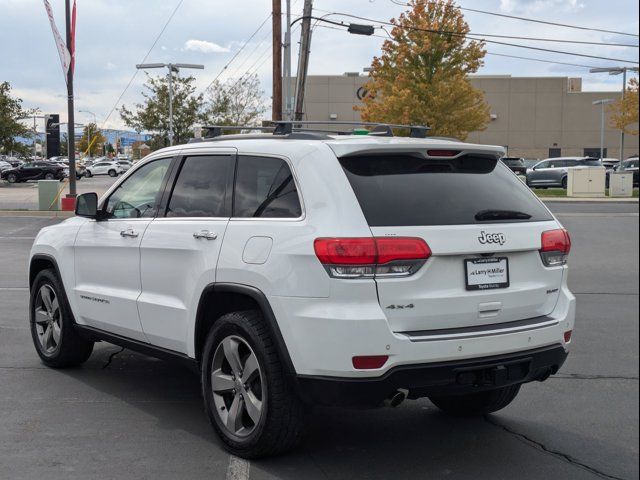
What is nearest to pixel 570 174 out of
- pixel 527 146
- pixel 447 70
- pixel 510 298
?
pixel 447 70

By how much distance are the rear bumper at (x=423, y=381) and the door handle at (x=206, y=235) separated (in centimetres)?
110

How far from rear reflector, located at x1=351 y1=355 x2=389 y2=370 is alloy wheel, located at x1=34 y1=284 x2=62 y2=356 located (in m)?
3.36

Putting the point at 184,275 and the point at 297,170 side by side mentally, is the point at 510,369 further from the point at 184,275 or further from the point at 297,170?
the point at 184,275

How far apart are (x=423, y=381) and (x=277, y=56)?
76.7ft

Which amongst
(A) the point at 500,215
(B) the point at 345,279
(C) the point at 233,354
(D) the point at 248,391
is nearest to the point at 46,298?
(C) the point at 233,354

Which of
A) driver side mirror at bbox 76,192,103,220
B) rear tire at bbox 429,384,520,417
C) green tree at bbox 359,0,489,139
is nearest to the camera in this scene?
rear tire at bbox 429,384,520,417

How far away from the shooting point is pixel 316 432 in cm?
509

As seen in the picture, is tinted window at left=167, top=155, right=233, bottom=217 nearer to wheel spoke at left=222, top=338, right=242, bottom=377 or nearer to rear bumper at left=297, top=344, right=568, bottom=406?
wheel spoke at left=222, top=338, right=242, bottom=377

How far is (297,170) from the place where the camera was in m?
4.41

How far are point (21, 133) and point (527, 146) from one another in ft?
134

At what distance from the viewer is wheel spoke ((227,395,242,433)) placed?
15.0 feet

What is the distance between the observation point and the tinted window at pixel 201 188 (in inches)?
196

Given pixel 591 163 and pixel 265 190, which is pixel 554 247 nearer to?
pixel 265 190

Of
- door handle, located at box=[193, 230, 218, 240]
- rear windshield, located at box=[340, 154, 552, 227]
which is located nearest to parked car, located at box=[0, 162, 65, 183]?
door handle, located at box=[193, 230, 218, 240]
